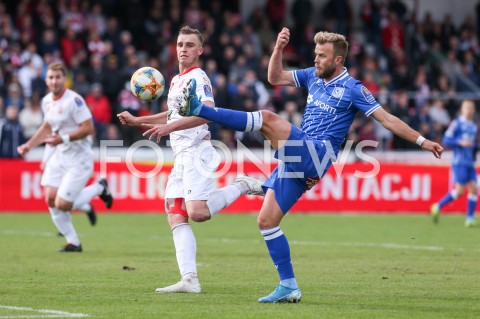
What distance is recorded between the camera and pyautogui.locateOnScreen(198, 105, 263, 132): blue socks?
9008 millimetres

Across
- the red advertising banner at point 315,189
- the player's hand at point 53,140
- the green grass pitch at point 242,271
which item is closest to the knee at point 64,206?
the green grass pitch at point 242,271

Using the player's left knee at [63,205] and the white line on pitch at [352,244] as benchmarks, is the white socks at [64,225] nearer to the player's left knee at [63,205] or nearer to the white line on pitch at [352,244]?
the player's left knee at [63,205]

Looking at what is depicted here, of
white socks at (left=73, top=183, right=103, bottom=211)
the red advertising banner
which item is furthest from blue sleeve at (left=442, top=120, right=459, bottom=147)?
white socks at (left=73, top=183, right=103, bottom=211)

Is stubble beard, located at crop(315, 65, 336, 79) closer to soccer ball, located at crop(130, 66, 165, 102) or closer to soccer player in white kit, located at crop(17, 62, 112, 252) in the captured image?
soccer ball, located at crop(130, 66, 165, 102)

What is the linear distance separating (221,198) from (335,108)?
1.81 m

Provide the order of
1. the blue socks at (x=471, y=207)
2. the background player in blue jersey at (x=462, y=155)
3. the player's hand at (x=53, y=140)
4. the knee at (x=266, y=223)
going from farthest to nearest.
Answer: the background player in blue jersey at (x=462, y=155), the blue socks at (x=471, y=207), the player's hand at (x=53, y=140), the knee at (x=266, y=223)

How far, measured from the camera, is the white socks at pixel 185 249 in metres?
10.4

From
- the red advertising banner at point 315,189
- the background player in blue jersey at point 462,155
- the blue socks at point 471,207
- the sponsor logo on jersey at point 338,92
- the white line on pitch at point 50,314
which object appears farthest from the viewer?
the red advertising banner at point 315,189

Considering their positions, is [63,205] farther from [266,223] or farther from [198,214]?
[266,223]

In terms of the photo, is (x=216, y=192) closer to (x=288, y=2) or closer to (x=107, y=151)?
(x=107, y=151)

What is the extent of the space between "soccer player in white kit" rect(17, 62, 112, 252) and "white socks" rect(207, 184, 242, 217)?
13.7 ft

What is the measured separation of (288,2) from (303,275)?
77.1 feet

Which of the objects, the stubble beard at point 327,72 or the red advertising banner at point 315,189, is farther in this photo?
the red advertising banner at point 315,189

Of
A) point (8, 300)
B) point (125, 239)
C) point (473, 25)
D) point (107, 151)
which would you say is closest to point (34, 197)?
point (107, 151)
